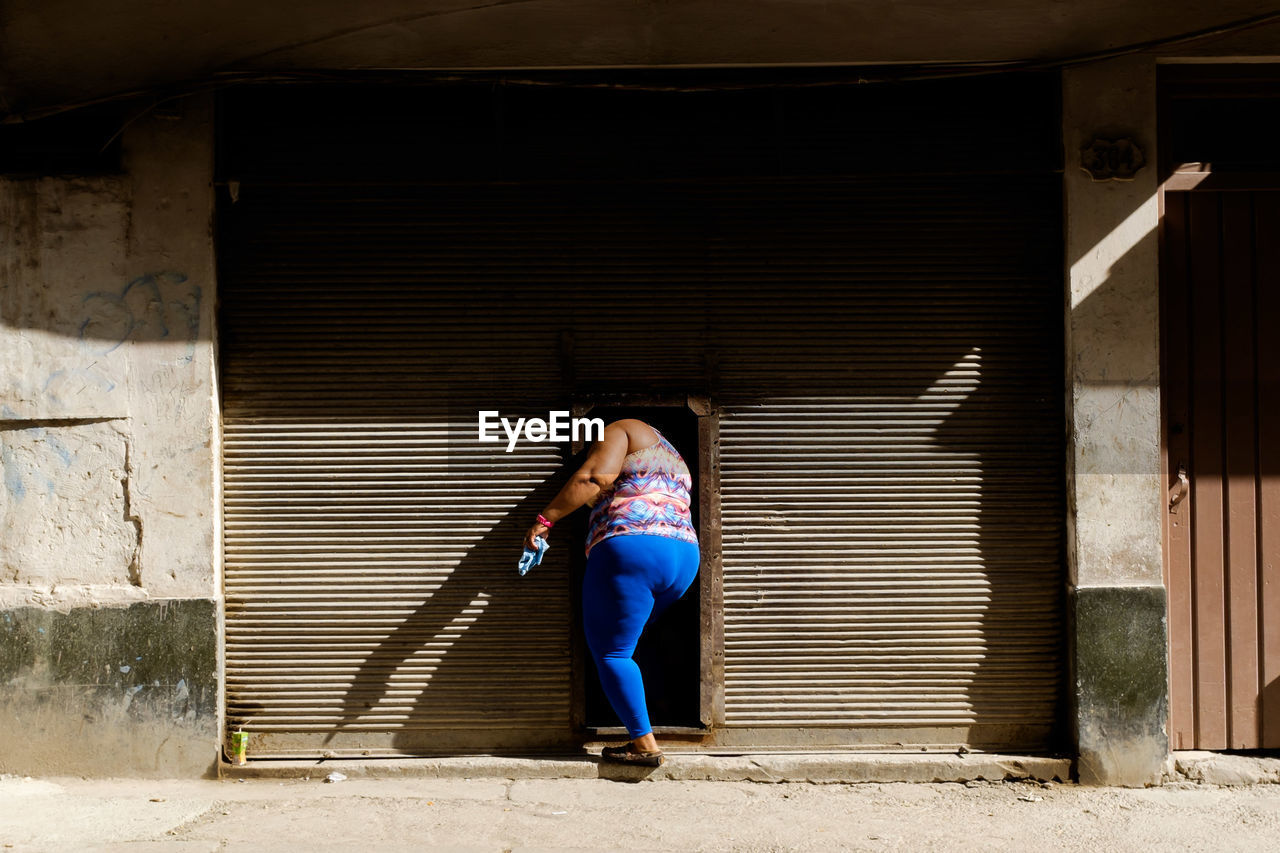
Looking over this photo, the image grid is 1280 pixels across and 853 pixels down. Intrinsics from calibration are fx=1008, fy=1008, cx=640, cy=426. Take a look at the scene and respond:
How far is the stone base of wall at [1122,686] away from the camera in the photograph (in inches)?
186

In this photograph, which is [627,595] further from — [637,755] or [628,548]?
[637,755]

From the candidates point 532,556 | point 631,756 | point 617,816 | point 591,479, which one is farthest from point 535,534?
point 617,816

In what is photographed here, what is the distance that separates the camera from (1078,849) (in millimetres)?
4035

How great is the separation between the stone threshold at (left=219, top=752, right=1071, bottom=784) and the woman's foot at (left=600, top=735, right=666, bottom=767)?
0.30ft

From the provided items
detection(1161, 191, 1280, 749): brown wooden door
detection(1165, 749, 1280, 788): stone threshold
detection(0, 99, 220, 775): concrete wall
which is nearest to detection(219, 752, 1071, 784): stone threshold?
detection(1165, 749, 1280, 788): stone threshold

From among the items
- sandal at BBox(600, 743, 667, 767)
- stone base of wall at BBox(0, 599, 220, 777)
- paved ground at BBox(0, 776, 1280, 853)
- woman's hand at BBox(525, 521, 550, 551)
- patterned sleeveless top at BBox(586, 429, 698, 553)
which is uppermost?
patterned sleeveless top at BBox(586, 429, 698, 553)

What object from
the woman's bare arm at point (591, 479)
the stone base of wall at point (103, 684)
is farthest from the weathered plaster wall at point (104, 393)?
the woman's bare arm at point (591, 479)

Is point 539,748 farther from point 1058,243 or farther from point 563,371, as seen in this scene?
point 1058,243

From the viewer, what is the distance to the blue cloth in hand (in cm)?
470

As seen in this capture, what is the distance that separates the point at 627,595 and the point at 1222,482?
2.93 metres

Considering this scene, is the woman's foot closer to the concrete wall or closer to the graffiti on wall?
the concrete wall

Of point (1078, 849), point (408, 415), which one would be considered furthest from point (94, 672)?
point (1078, 849)

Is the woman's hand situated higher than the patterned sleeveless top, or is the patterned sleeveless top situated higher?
the patterned sleeveless top

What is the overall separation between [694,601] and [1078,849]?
2.17m
